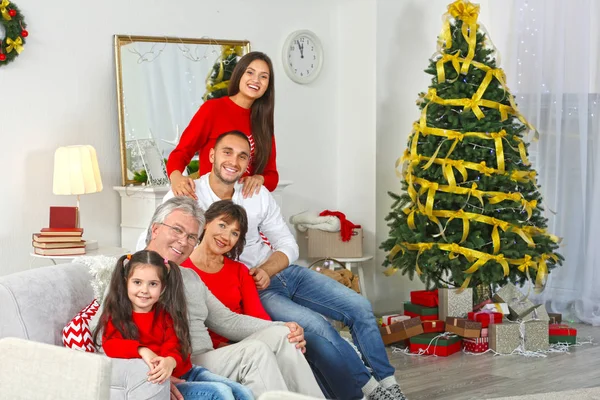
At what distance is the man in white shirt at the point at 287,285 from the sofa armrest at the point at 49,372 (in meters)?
1.45

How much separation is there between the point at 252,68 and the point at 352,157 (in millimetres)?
2771

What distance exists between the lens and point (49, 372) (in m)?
2.07

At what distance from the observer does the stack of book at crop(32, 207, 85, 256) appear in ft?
15.5

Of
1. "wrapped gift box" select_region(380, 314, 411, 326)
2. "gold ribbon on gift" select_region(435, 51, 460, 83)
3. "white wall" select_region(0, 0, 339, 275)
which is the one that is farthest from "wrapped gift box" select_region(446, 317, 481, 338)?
"white wall" select_region(0, 0, 339, 275)

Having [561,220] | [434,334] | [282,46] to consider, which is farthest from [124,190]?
[561,220]

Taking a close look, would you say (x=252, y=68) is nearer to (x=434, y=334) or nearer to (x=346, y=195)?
(x=434, y=334)

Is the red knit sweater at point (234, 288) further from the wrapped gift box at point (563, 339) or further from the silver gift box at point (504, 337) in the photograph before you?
the wrapped gift box at point (563, 339)

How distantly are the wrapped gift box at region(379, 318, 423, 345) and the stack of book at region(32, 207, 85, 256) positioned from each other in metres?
1.83

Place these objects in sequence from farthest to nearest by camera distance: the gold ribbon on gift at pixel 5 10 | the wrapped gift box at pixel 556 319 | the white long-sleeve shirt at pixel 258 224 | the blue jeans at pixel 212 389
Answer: the wrapped gift box at pixel 556 319 → the gold ribbon on gift at pixel 5 10 → the white long-sleeve shirt at pixel 258 224 → the blue jeans at pixel 212 389

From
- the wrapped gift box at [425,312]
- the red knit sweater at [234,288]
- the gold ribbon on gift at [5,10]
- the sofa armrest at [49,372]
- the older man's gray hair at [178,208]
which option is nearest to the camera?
the sofa armrest at [49,372]

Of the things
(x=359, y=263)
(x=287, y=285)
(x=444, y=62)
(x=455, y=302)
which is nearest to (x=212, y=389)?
(x=287, y=285)

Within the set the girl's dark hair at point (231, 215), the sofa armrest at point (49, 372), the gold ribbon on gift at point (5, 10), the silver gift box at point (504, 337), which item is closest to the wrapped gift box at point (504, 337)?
the silver gift box at point (504, 337)

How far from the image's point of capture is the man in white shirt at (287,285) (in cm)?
349

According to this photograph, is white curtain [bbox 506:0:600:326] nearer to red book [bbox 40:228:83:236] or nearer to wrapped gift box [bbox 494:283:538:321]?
wrapped gift box [bbox 494:283:538:321]
